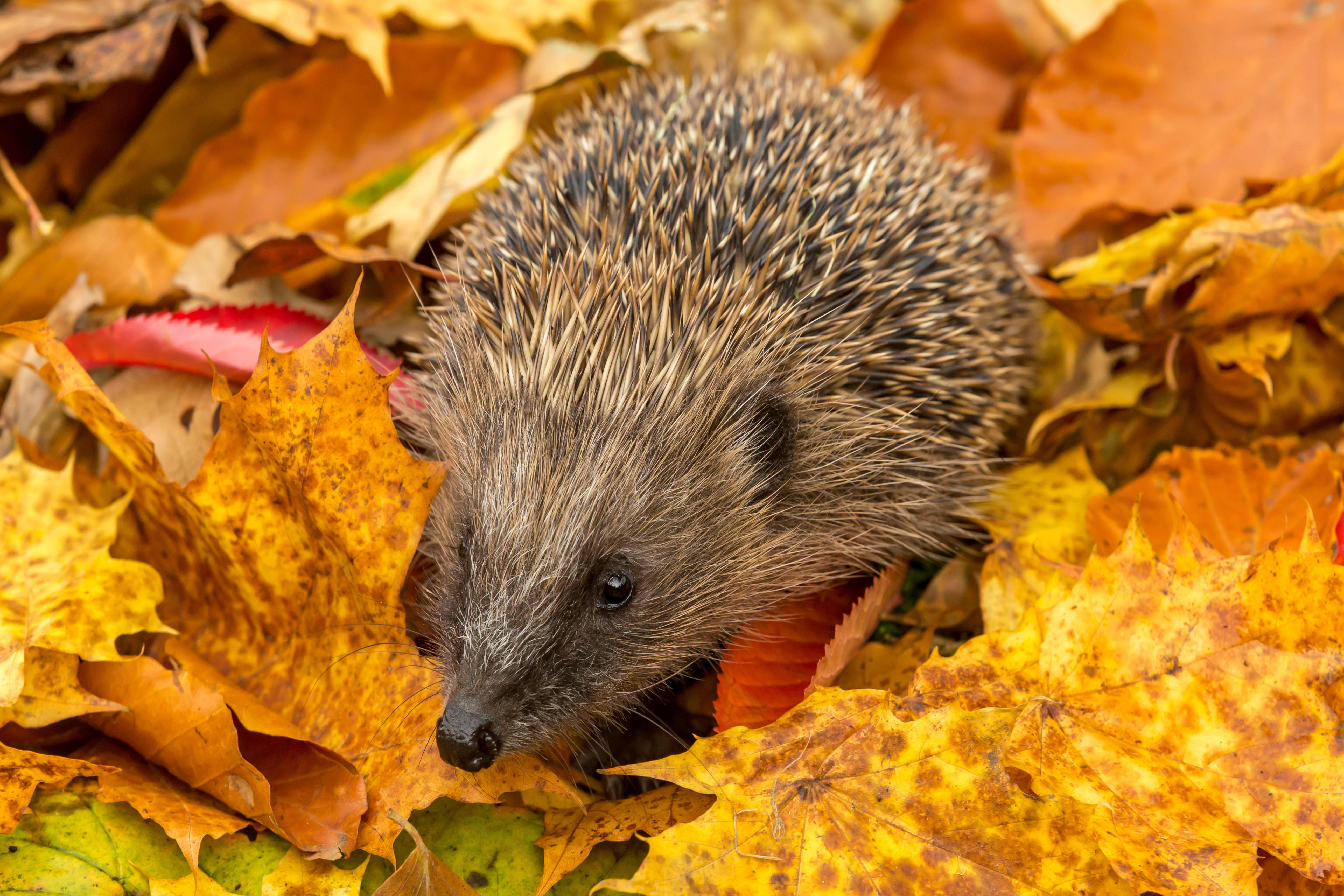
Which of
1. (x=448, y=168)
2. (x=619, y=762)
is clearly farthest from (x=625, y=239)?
(x=619, y=762)

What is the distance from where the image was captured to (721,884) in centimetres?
191

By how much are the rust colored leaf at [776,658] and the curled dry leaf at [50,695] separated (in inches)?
48.1

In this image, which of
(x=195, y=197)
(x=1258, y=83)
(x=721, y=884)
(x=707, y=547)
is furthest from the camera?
(x=195, y=197)

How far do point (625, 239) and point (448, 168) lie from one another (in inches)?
38.3

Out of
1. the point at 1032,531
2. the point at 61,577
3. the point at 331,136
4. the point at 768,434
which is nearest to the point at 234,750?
the point at 61,577

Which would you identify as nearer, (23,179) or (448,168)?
(448,168)

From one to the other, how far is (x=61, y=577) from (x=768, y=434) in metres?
1.53

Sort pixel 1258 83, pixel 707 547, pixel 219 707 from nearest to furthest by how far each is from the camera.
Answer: pixel 219 707
pixel 707 547
pixel 1258 83

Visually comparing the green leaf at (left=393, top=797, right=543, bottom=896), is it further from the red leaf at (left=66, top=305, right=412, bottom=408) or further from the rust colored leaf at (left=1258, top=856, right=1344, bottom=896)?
the rust colored leaf at (left=1258, top=856, right=1344, bottom=896)

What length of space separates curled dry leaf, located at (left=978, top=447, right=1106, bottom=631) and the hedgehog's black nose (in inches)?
42.1

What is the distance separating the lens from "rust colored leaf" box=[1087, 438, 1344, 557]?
2.57 meters

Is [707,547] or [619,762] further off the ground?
[707,547]

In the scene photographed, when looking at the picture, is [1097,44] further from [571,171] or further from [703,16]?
[571,171]

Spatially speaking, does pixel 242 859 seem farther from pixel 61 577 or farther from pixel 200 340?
pixel 200 340
